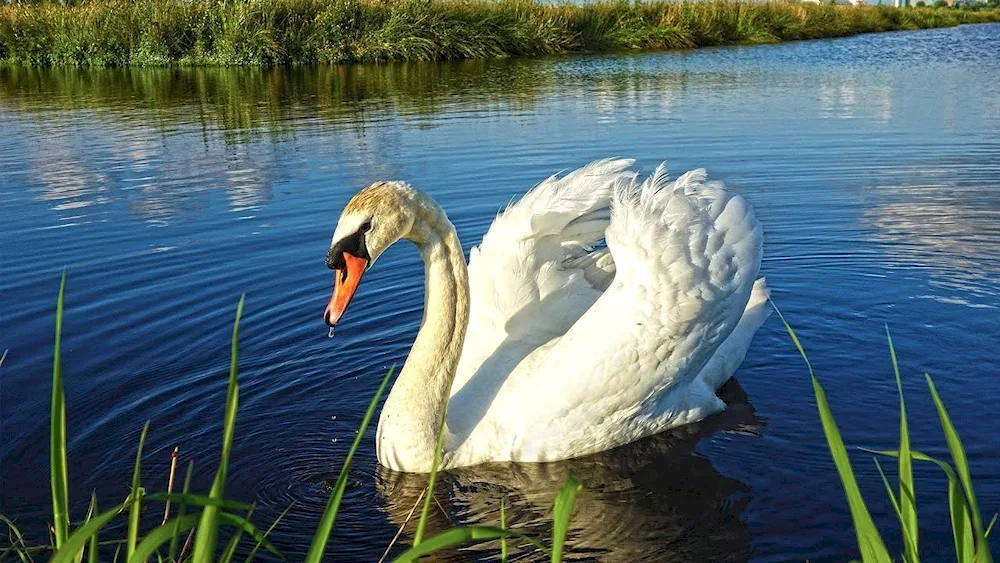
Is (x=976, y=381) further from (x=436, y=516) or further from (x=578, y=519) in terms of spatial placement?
(x=436, y=516)

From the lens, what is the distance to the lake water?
16.0ft

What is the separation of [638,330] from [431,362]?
97 cm

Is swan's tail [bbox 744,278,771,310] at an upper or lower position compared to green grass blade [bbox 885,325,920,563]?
lower

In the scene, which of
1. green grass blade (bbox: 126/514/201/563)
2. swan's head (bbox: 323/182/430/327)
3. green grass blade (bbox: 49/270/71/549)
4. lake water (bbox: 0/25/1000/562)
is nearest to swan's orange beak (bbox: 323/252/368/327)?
swan's head (bbox: 323/182/430/327)

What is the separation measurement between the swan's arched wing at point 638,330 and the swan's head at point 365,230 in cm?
93

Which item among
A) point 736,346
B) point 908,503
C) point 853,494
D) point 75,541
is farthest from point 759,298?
point 75,541

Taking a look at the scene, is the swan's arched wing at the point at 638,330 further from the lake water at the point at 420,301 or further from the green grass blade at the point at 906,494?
the green grass blade at the point at 906,494

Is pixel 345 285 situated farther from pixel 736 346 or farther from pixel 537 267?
pixel 736 346

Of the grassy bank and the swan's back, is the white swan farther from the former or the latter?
the grassy bank

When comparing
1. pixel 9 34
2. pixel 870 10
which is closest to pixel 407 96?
pixel 9 34

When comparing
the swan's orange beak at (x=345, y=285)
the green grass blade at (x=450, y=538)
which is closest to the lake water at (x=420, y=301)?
the swan's orange beak at (x=345, y=285)

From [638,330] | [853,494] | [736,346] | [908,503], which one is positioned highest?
[853,494]

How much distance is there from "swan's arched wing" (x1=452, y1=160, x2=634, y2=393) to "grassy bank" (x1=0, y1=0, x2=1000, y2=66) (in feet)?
84.4

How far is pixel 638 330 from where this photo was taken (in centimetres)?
495
